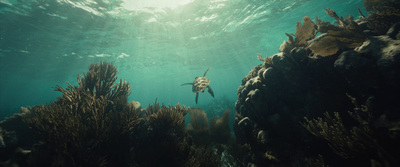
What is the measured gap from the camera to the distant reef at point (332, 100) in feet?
8.84

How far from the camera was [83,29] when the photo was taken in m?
15.5

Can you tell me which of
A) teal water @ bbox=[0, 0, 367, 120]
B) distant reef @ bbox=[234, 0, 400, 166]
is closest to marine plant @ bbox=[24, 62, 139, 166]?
distant reef @ bbox=[234, 0, 400, 166]

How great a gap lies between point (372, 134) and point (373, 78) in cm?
107

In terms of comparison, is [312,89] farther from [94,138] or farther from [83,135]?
[83,135]

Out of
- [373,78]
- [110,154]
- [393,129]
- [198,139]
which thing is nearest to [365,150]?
[393,129]

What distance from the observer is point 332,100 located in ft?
12.4

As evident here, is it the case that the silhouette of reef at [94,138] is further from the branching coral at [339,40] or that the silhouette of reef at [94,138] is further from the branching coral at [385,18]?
the branching coral at [385,18]

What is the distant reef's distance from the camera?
8.84 ft

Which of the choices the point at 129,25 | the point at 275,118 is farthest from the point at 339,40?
the point at 129,25

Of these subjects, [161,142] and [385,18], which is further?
[161,142]

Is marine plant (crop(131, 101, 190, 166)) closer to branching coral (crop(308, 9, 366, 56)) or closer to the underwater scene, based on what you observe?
the underwater scene

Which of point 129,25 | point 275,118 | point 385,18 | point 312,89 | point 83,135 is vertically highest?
point 129,25

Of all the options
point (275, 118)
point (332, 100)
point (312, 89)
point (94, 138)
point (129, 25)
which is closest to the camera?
point (94, 138)

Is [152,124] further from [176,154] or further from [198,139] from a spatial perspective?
[198,139]
